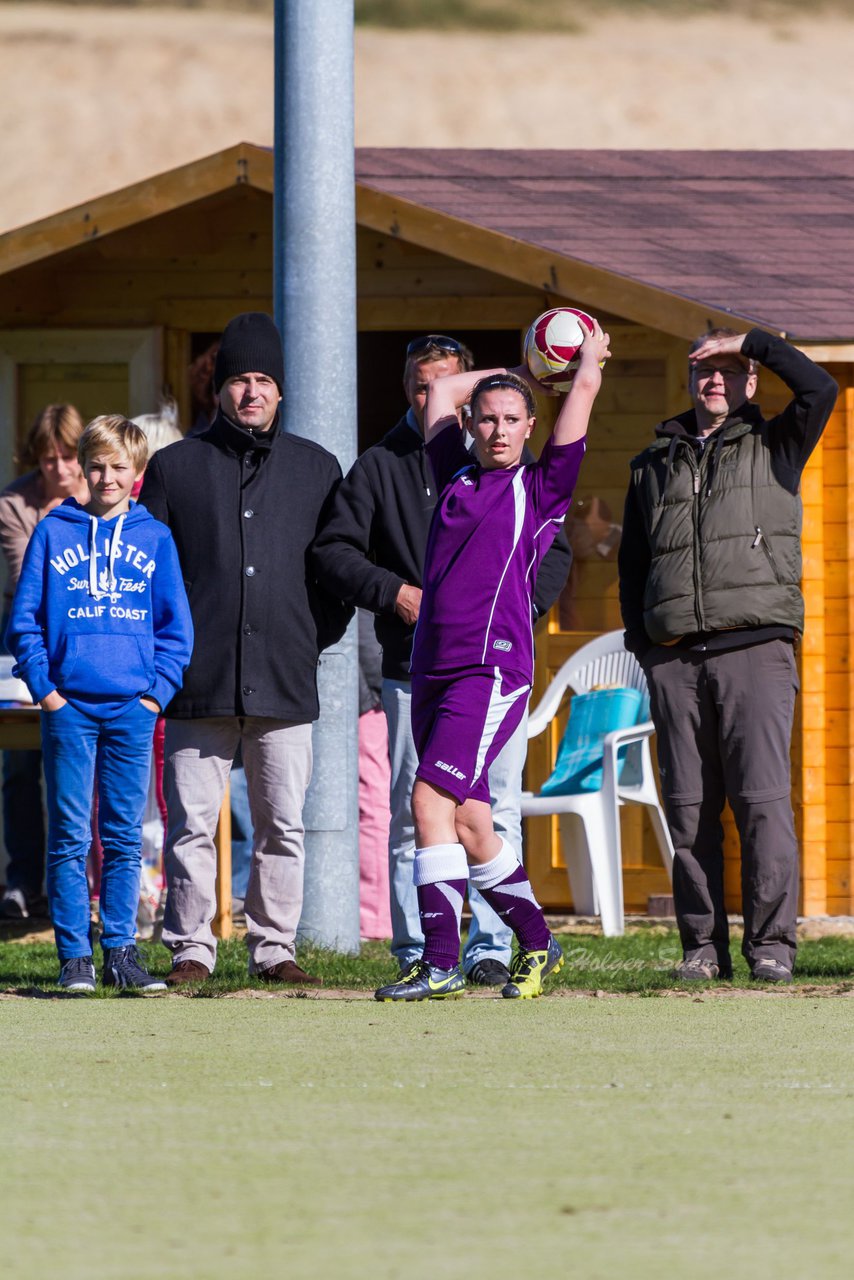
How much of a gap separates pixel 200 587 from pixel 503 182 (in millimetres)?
4819

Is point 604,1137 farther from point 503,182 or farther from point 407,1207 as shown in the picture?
point 503,182

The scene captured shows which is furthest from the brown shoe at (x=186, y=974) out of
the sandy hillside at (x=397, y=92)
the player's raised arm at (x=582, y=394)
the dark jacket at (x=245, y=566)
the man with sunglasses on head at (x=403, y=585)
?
the sandy hillside at (x=397, y=92)

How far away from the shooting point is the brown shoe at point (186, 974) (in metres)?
6.95

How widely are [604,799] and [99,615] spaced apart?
10.9 ft

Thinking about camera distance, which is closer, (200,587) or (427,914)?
(427,914)

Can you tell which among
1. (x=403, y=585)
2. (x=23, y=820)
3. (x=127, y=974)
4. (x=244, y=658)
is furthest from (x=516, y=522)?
(x=23, y=820)

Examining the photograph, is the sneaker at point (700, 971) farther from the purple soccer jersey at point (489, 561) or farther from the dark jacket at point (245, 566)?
the dark jacket at point (245, 566)

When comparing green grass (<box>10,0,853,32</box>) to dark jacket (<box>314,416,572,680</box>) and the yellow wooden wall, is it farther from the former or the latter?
dark jacket (<box>314,416,572,680</box>)

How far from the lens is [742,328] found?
9219mm

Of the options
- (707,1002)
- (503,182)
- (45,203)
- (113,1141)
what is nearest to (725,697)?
(707,1002)

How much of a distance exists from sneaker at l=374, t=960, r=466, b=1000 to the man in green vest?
962mm

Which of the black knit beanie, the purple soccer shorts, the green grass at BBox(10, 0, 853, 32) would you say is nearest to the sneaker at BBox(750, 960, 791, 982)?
the purple soccer shorts

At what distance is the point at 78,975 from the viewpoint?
22.5 ft

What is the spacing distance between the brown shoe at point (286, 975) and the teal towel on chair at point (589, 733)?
2847 millimetres
